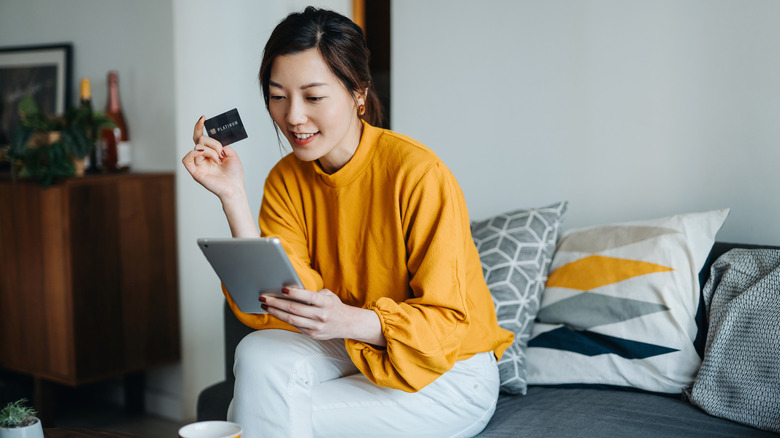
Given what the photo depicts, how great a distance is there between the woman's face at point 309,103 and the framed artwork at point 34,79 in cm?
197

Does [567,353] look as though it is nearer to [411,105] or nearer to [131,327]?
[411,105]

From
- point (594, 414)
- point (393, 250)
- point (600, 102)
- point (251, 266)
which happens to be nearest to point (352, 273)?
point (393, 250)

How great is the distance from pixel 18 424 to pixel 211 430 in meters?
0.33

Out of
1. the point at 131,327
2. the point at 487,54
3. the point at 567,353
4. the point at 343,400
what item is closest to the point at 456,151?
the point at 487,54

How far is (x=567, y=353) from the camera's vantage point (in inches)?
64.2

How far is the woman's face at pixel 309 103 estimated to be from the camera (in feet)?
4.25

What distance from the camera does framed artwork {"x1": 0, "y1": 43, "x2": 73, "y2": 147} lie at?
9.76ft

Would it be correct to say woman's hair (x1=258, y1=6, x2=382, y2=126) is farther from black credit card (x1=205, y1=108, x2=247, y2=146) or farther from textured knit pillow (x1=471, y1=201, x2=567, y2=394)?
textured knit pillow (x1=471, y1=201, x2=567, y2=394)

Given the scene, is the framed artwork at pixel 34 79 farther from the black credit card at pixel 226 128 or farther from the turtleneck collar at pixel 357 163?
the turtleneck collar at pixel 357 163

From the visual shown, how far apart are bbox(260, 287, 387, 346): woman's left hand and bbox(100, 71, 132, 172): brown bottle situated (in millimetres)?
1757

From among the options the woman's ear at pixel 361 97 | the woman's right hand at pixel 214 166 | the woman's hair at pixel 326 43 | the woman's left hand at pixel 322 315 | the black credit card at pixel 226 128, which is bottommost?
the woman's left hand at pixel 322 315

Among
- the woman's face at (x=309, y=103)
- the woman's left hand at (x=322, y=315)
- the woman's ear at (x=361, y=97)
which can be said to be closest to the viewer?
the woman's left hand at (x=322, y=315)

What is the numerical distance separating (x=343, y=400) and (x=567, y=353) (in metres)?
0.62

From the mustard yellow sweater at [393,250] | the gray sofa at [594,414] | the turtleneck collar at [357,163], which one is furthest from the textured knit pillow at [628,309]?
the turtleneck collar at [357,163]
